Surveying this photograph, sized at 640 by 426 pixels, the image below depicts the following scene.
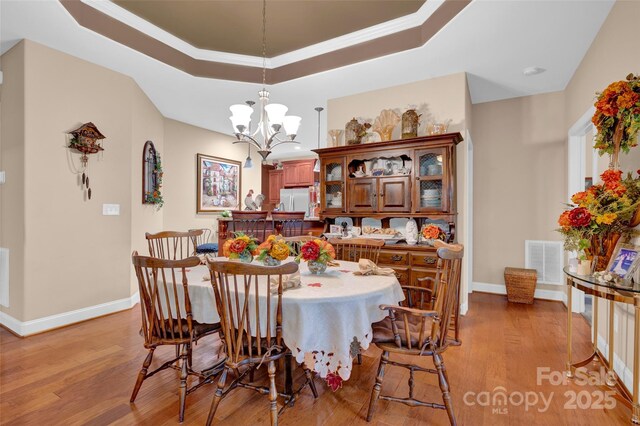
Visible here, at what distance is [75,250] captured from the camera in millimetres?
3391

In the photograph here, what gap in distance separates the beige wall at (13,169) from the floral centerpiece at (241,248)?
242 cm

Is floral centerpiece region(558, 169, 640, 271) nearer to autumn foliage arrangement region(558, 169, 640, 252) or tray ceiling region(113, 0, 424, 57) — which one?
autumn foliage arrangement region(558, 169, 640, 252)

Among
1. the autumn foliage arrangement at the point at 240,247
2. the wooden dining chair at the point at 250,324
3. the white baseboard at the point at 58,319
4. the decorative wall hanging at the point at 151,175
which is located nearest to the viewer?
the wooden dining chair at the point at 250,324

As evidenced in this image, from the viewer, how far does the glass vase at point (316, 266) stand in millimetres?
2137

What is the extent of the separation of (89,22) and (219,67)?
134 centimetres

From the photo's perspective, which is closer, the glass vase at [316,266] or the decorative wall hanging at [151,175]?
the glass vase at [316,266]

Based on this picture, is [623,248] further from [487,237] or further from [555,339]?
[487,237]

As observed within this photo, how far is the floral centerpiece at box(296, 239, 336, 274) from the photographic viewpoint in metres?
2.07

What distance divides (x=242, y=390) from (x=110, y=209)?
9.27 ft

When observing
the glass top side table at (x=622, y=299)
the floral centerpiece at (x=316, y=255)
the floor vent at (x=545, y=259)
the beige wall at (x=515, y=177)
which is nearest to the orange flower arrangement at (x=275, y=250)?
the floral centerpiece at (x=316, y=255)

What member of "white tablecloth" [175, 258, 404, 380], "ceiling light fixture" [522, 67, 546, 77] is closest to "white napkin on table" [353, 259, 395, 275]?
"white tablecloth" [175, 258, 404, 380]

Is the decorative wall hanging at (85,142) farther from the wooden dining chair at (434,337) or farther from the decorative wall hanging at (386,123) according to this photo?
the wooden dining chair at (434,337)

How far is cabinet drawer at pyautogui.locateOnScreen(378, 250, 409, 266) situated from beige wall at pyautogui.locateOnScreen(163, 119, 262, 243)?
12.7 ft

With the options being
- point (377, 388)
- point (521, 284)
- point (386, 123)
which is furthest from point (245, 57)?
point (521, 284)
